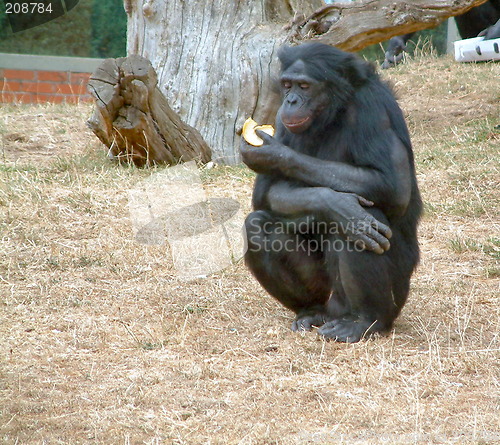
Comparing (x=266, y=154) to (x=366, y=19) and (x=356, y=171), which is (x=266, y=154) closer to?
(x=356, y=171)

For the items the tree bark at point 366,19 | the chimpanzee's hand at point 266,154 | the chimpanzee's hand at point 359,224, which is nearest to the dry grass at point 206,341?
the chimpanzee's hand at point 359,224

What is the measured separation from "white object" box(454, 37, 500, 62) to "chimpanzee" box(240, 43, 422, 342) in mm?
5159

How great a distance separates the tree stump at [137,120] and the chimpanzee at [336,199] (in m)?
2.63

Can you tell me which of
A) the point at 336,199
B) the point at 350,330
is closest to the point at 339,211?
the point at 336,199

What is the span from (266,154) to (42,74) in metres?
8.74

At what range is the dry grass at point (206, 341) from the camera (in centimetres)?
295

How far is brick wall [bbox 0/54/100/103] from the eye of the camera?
1184 centimetres

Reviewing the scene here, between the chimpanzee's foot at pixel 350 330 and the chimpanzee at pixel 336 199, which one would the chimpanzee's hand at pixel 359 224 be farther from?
the chimpanzee's foot at pixel 350 330

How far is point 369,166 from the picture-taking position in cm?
392

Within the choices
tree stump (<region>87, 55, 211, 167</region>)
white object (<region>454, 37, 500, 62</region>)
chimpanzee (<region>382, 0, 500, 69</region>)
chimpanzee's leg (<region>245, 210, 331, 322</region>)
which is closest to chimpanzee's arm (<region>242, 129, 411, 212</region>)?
chimpanzee's leg (<region>245, 210, 331, 322</region>)

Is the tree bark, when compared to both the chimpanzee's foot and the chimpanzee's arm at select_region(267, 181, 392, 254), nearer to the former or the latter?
the chimpanzee's arm at select_region(267, 181, 392, 254)

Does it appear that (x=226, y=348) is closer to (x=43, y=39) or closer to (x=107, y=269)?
(x=107, y=269)

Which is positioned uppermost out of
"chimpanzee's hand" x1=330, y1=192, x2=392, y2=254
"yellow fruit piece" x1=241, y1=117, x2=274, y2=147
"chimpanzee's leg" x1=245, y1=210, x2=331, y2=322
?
"yellow fruit piece" x1=241, y1=117, x2=274, y2=147

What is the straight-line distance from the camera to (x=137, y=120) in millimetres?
6625
